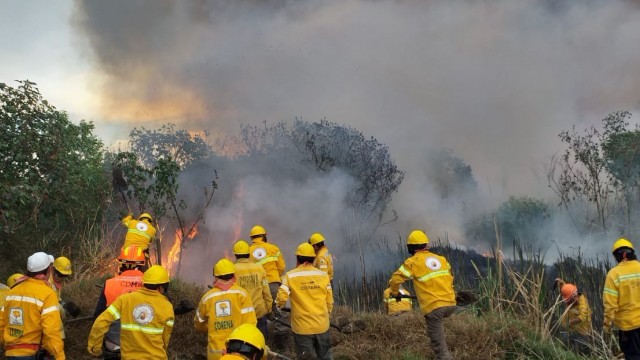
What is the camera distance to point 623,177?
86.1 ft

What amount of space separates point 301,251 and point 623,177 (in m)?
25.7

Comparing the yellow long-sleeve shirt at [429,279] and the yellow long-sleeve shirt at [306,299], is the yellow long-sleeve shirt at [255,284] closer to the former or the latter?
the yellow long-sleeve shirt at [306,299]

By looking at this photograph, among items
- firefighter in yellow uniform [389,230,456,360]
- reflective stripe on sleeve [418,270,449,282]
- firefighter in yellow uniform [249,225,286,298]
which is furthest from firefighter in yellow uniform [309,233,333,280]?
reflective stripe on sleeve [418,270,449,282]

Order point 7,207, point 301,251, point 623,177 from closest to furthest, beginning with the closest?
point 301,251 → point 7,207 → point 623,177

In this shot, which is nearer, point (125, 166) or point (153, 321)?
point (153, 321)

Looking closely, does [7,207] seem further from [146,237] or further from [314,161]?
[314,161]

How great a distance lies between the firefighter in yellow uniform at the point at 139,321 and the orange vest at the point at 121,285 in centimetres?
116

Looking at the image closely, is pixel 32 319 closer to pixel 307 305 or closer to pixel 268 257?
pixel 307 305

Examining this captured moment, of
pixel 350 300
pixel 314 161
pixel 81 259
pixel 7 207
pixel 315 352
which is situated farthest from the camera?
pixel 314 161

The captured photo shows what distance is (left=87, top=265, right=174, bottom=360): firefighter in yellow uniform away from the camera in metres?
5.36

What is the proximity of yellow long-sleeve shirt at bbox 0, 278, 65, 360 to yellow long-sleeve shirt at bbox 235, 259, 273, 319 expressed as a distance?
2.89 meters

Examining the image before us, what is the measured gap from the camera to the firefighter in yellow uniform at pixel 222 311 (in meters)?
6.00

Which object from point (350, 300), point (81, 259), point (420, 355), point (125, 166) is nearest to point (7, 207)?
point (81, 259)

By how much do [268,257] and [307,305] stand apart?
107 inches
